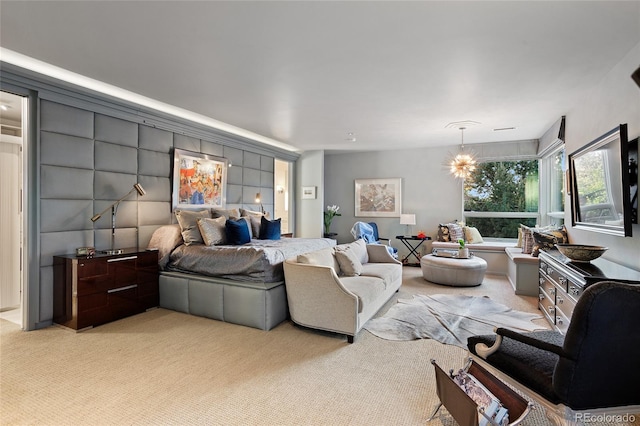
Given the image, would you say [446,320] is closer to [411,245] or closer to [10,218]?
[411,245]

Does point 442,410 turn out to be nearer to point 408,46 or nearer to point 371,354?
point 371,354

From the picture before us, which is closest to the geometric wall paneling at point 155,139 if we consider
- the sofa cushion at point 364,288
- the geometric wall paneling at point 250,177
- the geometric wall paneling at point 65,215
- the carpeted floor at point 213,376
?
the geometric wall paneling at point 65,215

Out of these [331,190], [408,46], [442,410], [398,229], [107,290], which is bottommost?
[442,410]

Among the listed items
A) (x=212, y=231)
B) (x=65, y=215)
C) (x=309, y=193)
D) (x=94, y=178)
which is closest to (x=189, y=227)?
(x=212, y=231)

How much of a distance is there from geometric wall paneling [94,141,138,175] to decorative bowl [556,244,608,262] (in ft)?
16.2

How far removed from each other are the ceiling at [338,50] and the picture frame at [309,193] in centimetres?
327

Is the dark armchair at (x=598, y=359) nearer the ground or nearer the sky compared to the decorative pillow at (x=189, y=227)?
nearer the ground

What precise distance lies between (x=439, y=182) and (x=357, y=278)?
14.6 feet

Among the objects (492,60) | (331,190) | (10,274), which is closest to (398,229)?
(331,190)

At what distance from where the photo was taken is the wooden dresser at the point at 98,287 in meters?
3.25

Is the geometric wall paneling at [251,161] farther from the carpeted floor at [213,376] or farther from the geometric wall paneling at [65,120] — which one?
the carpeted floor at [213,376]

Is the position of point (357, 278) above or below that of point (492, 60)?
below

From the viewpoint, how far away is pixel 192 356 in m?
2.76

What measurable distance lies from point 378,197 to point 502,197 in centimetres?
272
